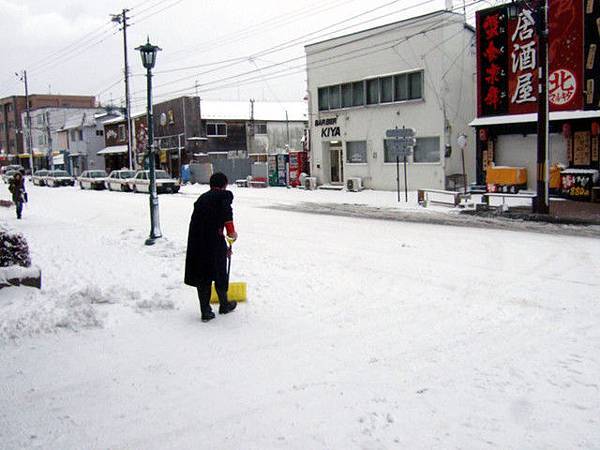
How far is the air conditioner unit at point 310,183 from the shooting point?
32.0 meters

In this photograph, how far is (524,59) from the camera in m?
22.2

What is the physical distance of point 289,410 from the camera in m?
4.41

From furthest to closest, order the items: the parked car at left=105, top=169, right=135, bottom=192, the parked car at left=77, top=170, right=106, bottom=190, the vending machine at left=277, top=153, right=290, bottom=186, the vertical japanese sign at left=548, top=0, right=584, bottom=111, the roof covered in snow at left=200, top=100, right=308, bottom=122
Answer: the roof covered in snow at left=200, top=100, right=308, bottom=122
the parked car at left=77, top=170, right=106, bottom=190
the parked car at left=105, top=169, right=135, bottom=192
the vending machine at left=277, top=153, right=290, bottom=186
the vertical japanese sign at left=548, top=0, right=584, bottom=111

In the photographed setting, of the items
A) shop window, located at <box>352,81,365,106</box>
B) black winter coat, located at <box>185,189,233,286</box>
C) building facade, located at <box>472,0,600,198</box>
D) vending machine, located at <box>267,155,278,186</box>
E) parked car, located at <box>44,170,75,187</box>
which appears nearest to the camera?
black winter coat, located at <box>185,189,233,286</box>

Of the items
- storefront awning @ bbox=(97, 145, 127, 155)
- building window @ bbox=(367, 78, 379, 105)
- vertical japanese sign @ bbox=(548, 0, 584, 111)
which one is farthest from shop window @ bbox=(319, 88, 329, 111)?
storefront awning @ bbox=(97, 145, 127, 155)

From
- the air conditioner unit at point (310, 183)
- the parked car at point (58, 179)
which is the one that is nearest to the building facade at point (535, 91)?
the air conditioner unit at point (310, 183)

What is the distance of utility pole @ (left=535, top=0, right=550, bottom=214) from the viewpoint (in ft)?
54.5

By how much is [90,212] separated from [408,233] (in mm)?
13637

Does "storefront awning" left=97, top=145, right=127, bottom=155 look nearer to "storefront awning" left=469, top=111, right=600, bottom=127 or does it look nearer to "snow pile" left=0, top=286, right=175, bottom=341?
"storefront awning" left=469, top=111, right=600, bottom=127

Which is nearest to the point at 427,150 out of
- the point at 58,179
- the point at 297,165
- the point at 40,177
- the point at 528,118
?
the point at 528,118

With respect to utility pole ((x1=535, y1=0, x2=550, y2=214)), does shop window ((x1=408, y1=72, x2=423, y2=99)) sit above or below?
above

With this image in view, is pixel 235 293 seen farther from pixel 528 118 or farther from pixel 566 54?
pixel 566 54

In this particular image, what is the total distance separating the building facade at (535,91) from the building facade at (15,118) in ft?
313

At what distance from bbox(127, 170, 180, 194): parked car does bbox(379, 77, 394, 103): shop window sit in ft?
41.6
